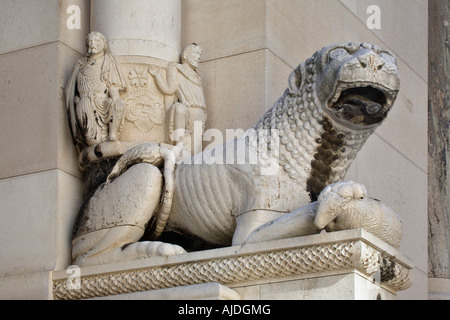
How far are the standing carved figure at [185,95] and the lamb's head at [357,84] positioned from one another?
1.27m

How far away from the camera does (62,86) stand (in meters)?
9.95

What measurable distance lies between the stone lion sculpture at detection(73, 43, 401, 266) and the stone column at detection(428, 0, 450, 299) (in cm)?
352

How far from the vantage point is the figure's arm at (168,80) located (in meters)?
9.93

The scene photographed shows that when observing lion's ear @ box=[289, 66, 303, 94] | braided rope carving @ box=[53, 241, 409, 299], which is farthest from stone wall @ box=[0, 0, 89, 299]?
lion's ear @ box=[289, 66, 303, 94]

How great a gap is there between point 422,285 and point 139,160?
3.05m

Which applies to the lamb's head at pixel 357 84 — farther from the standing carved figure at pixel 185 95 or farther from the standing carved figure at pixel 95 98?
the standing carved figure at pixel 95 98

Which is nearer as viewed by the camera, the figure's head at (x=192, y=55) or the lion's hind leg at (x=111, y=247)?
the lion's hind leg at (x=111, y=247)

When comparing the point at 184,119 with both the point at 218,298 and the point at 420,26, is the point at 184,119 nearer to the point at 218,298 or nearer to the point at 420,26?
the point at 218,298

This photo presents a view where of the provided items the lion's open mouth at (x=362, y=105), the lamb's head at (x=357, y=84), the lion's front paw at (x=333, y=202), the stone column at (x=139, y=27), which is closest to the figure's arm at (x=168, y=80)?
the stone column at (x=139, y=27)

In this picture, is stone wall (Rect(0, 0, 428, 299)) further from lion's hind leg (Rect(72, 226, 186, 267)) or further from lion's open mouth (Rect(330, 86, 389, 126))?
lion's open mouth (Rect(330, 86, 389, 126))

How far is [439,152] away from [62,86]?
13.2 ft

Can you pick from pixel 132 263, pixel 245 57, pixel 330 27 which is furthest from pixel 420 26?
pixel 132 263

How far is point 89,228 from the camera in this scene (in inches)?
368

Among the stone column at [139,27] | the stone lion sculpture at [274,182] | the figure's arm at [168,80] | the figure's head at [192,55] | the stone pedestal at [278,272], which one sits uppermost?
the stone column at [139,27]
